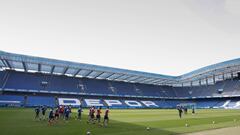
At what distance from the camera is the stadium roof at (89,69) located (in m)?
56.0

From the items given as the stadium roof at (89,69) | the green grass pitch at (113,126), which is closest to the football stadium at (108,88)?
the stadium roof at (89,69)

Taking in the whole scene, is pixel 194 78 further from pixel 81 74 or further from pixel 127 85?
pixel 81 74

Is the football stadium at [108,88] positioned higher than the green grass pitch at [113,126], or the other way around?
the football stadium at [108,88]

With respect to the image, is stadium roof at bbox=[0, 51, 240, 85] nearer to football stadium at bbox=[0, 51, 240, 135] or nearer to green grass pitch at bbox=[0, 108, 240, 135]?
football stadium at bbox=[0, 51, 240, 135]

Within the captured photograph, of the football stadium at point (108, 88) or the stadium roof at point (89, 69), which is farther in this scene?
the football stadium at point (108, 88)

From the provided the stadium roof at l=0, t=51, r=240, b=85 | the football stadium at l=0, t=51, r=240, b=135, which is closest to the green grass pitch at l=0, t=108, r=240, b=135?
the football stadium at l=0, t=51, r=240, b=135

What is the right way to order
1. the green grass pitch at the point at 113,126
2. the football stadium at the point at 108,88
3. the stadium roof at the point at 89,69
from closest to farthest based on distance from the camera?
the green grass pitch at the point at 113,126 → the stadium roof at the point at 89,69 → the football stadium at the point at 108,88

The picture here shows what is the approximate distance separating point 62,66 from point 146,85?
43.6 metres

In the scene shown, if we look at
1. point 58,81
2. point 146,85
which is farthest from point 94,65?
point 146,85

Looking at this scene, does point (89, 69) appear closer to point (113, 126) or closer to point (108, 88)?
point (108, 88)

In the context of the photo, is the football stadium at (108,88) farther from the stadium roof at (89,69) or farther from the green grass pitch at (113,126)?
the green grass pitch at (113,126)

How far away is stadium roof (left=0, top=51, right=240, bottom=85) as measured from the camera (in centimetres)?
5604

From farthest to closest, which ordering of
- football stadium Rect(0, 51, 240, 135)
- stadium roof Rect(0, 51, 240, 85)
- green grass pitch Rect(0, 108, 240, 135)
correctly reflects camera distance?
football stadium Rect(0, 51, 240, 135) → stadium roof Rect(0, 51, 240, 85) → green grass pitch Rect(0, 108, 240, 135)

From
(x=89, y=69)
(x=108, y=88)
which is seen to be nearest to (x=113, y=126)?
(x=89, y=69)
